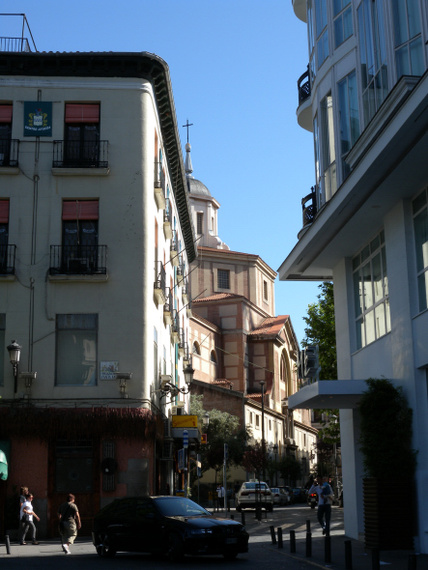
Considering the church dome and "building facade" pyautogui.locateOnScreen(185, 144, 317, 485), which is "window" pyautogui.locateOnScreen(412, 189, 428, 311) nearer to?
"building facade" pyautogui.locateOnScreen(185, 144, 317, 485)

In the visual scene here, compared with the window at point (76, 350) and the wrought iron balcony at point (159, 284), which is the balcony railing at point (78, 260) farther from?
the wrought iron balcony at point (159, 284)

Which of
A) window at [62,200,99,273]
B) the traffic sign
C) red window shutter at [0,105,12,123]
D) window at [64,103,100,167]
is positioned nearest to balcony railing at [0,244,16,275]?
window at [62,200,99,273]

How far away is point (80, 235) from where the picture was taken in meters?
28.7

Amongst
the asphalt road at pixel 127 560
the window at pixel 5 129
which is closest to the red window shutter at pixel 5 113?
the window at pixel 5 129

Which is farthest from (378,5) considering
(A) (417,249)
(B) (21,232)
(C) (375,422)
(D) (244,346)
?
(D) (244,346)

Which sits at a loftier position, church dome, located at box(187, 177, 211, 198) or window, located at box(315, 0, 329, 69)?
church dome, located at box(187, 177, 211, 198)

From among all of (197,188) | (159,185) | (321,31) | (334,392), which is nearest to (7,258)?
(159,185)

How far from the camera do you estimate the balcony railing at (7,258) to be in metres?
27.9

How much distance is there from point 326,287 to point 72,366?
62.2 feet

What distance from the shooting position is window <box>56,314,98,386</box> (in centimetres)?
2750

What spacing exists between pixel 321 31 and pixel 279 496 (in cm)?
4199

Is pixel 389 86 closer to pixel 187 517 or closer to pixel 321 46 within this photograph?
pixel 321 46

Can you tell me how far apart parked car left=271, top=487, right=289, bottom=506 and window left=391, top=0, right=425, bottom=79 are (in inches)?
1737

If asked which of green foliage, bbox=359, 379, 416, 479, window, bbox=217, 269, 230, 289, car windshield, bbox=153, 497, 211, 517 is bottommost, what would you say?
car windshield, bbox=153, 497, 211, 517
